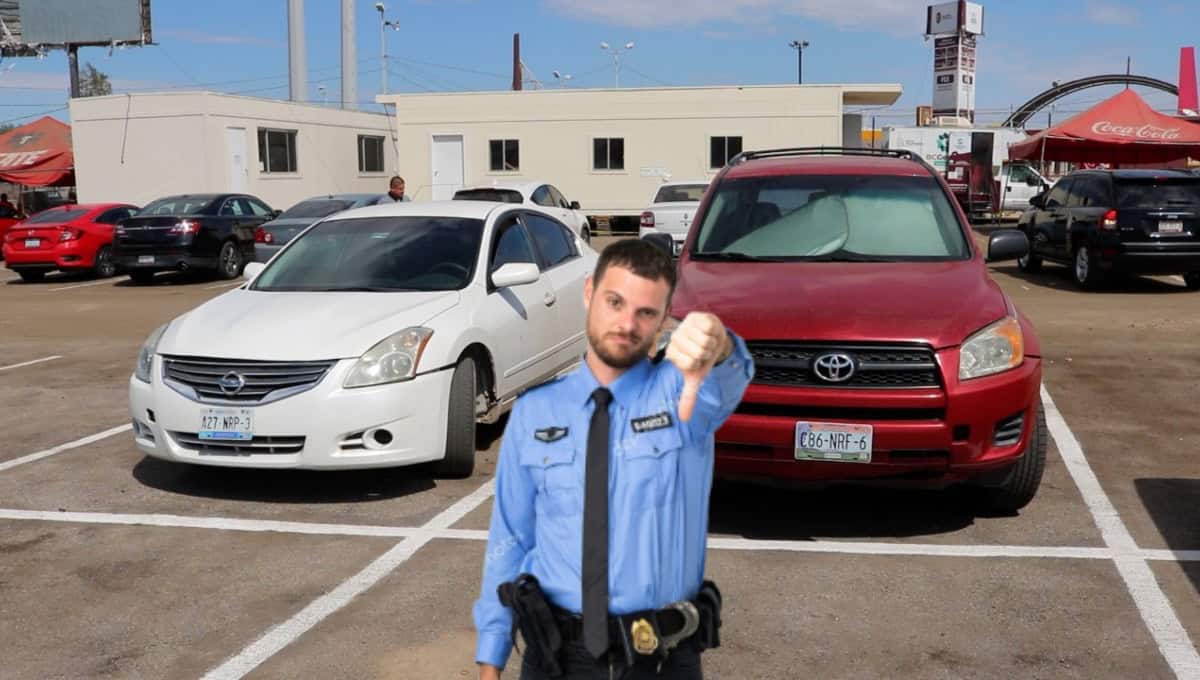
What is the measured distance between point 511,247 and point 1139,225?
10.8 meters

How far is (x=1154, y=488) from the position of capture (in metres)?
6.38

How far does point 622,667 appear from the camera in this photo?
7.17ft

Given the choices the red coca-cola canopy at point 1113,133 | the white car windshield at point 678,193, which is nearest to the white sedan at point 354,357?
the white car windshield at point 678,193

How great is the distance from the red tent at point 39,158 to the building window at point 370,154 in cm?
924

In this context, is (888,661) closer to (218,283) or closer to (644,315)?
(644,315)

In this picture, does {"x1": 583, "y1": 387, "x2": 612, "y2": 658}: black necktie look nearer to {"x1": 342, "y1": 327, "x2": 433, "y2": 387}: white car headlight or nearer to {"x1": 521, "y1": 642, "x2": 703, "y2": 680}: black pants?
{"x1": 521, "y1": 642, "x2": 703, "y2": 680}: black pants

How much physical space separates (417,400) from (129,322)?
967cm

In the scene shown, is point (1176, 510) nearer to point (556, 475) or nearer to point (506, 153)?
point (556, 475)

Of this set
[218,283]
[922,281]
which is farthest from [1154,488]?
[218,283]

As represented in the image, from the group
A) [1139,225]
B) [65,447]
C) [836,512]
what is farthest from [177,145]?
[836,512]

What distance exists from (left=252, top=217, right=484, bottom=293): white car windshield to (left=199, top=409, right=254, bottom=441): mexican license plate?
4.27 feet

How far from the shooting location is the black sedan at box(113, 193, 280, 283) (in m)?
19.4

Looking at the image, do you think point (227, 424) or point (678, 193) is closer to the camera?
point (227, 424)

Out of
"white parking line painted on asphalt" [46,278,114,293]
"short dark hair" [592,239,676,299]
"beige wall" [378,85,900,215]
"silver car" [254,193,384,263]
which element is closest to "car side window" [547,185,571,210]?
"silver car" [254,193,384,263]
